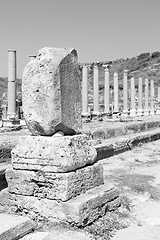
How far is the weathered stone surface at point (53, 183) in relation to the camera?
3.92 meters

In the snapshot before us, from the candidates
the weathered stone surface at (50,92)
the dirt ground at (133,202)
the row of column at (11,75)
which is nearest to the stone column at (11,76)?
the row of column at (11,75)

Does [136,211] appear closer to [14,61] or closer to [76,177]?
[76,177]

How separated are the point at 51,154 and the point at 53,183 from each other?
0.35 m

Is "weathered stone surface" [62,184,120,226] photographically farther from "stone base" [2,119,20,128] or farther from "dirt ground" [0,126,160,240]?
"stone base" [2,119,20,128]

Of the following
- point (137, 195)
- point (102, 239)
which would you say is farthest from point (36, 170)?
point (137, 195)

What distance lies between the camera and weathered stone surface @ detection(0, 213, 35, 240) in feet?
11.0

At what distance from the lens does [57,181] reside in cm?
394

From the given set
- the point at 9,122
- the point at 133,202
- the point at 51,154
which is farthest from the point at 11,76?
the point at 51,154

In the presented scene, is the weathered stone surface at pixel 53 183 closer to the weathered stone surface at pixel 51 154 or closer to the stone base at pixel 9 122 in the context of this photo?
the weathered stone surface at pixel 51 154

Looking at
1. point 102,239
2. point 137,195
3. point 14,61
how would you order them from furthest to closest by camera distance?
1. point 14,61
2. point 137,195
3. point 102,239

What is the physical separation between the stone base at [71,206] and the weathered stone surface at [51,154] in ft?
1.25

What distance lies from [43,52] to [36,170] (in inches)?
60.1

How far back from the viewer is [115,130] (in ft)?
40.0

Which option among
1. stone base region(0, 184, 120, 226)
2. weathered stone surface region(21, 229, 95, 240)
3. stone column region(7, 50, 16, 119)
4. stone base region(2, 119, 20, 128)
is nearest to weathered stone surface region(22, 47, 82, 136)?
stone base region(0, 184, 120, 226)
